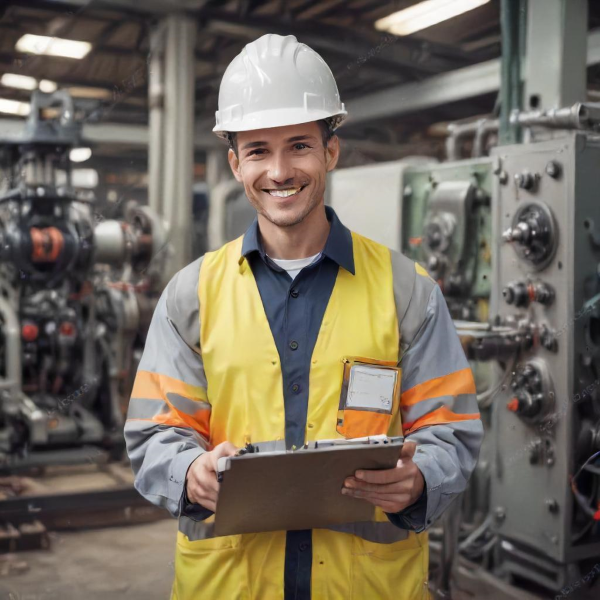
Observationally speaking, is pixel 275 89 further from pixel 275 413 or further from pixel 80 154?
pixel 80 154

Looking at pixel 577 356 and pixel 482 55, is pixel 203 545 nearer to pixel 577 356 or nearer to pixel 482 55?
pixel 577 356

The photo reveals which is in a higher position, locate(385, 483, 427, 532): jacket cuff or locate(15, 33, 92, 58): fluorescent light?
locate(15, 33, 92, 58): fluorescent light

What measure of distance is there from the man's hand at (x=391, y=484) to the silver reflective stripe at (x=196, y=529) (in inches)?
12.2

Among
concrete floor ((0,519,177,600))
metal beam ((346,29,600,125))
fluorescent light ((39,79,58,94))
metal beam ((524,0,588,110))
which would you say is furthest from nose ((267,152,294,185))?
fluorescent light ((39,79,58,94))

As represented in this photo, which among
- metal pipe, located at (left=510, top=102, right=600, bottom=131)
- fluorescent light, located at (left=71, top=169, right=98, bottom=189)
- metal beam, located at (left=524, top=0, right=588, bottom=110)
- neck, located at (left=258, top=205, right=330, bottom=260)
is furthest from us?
fluorescent light, located at (left=71, top=169, right=98, bottom=189)

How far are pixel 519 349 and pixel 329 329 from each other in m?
1.80

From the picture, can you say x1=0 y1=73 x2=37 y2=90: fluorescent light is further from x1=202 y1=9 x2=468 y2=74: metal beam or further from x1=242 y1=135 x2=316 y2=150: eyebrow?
x1=242 y1=135 x2=316 y2=150: eyebrow

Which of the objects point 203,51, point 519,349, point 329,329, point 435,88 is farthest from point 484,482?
point 203,51

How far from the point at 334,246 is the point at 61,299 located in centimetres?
385

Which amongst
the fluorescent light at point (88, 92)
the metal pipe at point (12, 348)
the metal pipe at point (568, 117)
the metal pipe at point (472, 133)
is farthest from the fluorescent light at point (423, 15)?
the metal pipe at point (12, 348)

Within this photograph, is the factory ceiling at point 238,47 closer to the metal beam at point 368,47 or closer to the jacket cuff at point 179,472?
the metal beam at point 368,47

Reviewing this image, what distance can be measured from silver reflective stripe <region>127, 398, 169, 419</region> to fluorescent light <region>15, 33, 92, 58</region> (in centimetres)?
379

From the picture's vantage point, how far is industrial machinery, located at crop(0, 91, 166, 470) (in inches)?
181

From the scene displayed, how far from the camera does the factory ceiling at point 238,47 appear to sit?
175 inches
